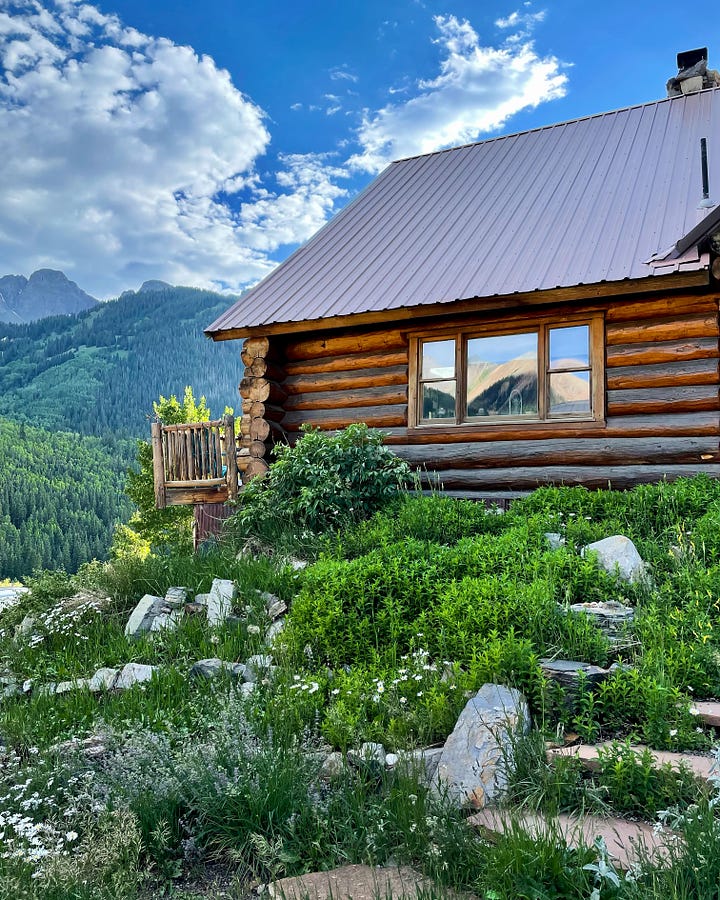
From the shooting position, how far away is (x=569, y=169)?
11.6 meters

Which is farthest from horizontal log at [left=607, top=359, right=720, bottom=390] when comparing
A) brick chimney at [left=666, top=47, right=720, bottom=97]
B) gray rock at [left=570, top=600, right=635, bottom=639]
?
brick chimney at [left=666, top=47, right=720, bottom=97]

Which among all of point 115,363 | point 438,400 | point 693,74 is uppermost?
point 115,363

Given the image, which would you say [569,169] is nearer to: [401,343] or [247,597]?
[401,343]

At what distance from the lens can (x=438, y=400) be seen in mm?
10039

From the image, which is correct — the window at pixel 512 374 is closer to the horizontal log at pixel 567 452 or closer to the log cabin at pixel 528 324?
the log cabin at pixel 528 324

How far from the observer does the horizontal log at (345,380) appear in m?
10.3

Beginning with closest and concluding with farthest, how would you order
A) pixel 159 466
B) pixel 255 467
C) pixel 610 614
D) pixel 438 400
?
pixel 610 614 < pixel 438 400 < pixel 255 467 < pixel 159 466

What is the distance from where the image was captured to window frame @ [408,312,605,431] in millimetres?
8992

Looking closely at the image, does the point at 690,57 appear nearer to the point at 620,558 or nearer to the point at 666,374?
the point at 666,374

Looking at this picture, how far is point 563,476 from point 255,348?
16.0ft

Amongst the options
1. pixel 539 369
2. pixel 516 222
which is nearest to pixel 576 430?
pixel 539 369

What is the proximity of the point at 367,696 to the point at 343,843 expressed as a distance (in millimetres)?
1146

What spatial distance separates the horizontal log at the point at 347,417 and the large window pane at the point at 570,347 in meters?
2.20

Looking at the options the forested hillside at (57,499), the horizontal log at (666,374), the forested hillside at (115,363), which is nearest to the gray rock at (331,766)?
the horizontal log at (666,374)
